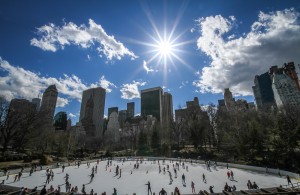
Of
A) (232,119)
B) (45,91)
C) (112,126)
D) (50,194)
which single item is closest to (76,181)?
(50,194)

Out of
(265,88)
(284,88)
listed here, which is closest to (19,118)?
(284,88)

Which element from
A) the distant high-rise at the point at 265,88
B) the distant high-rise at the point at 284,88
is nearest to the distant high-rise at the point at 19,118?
the distant high-rise at the point at 284,88

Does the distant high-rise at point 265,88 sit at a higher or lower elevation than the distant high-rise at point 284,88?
higher

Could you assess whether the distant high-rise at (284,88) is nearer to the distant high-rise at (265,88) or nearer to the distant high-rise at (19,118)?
the distant high-rise at (265,88)

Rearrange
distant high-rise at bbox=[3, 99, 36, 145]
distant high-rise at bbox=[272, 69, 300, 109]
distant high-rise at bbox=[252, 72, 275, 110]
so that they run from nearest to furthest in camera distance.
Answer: distant high-rise at bbox=[3, 99, 36, 145] < distant high-rise at bbox=[272, 69, 300, 109] < distant high-rise at bbox=[252, 72, 275, 110]

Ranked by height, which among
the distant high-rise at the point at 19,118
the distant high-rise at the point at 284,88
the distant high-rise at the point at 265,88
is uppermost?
the distant high-rise at the point at 265,88

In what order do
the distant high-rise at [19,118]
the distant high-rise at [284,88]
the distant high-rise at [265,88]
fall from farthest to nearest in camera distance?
the distant high-rise at [265,88], the distant high-rise at [284,88], the distant high-rise at [19,118]

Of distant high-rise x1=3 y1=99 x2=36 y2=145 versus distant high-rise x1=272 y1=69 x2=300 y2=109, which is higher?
distant high-rise x1=272 y1=69 x2=300 y2=109

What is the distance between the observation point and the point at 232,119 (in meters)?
61.9

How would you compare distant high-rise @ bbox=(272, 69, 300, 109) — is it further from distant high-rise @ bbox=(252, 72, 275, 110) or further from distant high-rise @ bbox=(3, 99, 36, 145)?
distant high-rise @ bbox=(3, 99, 36, 145)

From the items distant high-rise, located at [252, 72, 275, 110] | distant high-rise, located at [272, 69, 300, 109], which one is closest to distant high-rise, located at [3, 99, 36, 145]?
distant high-rise, located at [272, 69, 300, 109]

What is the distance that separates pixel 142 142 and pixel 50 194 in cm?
6497

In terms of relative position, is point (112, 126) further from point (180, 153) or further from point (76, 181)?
point (76, 181)

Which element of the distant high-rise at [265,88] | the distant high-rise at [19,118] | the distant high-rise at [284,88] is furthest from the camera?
the distant high-rise at [265,88]
